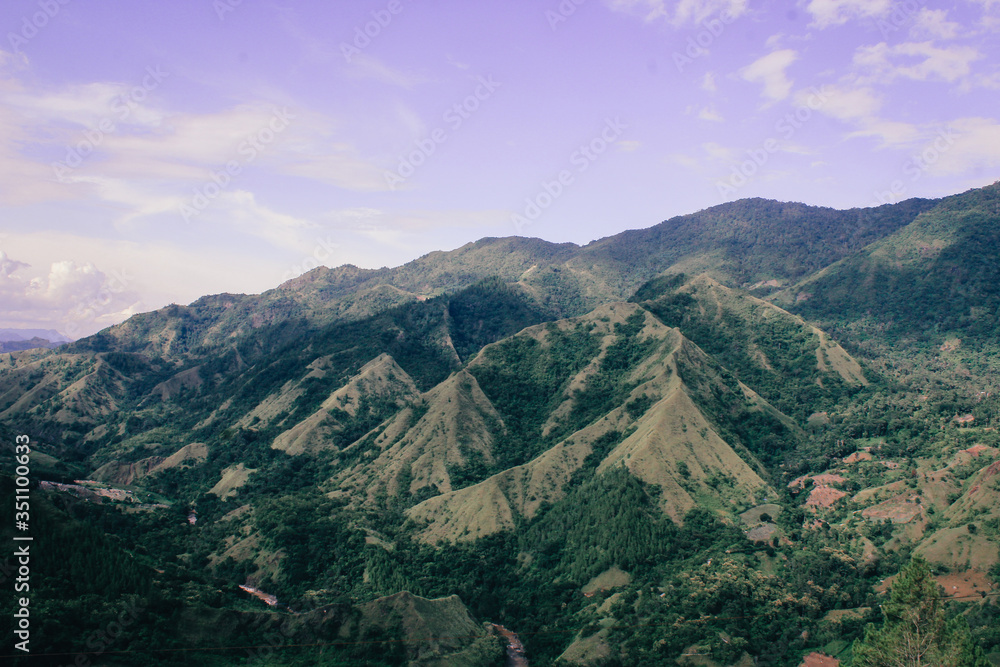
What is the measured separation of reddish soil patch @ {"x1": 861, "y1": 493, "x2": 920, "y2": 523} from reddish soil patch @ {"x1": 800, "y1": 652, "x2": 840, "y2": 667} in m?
36.7

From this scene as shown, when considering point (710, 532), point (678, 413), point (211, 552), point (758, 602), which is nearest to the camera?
point (758, 602)

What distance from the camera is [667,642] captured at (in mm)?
87000

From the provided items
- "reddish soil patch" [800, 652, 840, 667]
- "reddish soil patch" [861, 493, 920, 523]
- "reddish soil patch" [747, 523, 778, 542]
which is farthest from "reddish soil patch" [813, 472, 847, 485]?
"reddish soil patch" [800, 652, 840, 667]

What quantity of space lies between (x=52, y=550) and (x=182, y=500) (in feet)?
264

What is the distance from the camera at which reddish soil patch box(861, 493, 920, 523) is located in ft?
352

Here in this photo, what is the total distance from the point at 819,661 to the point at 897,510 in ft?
131

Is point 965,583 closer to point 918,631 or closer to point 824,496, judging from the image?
point 918,631

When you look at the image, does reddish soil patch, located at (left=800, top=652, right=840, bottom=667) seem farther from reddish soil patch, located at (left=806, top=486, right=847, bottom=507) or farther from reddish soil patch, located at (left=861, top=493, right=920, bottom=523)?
reddish soil patch, located at (left=806, top=486, right=847, bottom=507)

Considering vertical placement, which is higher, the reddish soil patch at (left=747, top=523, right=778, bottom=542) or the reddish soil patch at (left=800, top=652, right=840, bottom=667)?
the reddish soil patch at (left=747, top=523, right=778, bottom=542)

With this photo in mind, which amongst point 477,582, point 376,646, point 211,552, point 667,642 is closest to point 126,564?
point 376,646

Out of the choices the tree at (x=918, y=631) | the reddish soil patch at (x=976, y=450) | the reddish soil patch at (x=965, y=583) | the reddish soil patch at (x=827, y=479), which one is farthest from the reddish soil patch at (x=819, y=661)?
the reddish soil patch at (x=976, y=450)

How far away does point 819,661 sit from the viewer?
3196 inches

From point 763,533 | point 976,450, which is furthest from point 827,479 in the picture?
point 976,450

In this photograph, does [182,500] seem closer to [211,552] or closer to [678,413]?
[211,552]
